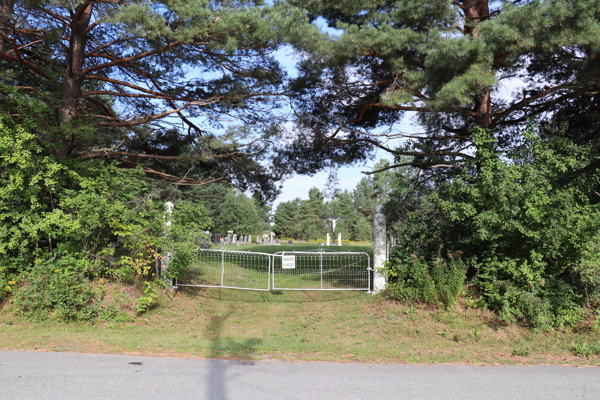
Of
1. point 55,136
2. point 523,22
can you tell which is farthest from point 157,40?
point 523,22

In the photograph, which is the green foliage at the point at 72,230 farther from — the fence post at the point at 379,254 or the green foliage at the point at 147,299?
the fence post at the point at 379,254

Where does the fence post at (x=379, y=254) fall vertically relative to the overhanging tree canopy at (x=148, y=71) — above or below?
below

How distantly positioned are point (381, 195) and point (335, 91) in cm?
326

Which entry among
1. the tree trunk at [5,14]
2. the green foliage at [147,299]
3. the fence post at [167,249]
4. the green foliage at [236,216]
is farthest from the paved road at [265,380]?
the green foliage at [236,216]

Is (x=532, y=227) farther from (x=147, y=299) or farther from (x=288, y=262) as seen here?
(x=147, y=299)

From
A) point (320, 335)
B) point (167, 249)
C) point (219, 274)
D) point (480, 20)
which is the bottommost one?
point (320, 335)

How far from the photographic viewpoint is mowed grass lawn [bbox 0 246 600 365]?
6859 millimetres

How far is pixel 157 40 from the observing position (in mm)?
10281

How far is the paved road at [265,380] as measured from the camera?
4.78 m

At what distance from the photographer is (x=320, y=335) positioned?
840 centimetres

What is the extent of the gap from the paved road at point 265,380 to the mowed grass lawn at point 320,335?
A: 1.88ft

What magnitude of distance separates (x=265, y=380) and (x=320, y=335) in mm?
3229

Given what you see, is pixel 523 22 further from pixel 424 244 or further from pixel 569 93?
pixel 424 244

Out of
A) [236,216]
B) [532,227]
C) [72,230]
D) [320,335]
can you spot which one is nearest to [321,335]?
[320,335]
